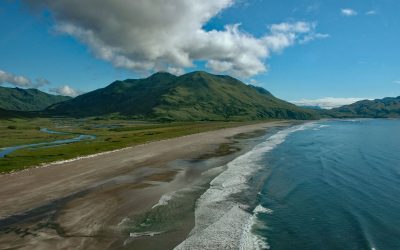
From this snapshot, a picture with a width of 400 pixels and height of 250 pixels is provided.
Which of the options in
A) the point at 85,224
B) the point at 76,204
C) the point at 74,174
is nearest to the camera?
the point at 85,224

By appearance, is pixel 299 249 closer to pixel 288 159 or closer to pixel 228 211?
pixel 228 211

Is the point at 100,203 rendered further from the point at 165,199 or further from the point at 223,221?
the point at 223,221

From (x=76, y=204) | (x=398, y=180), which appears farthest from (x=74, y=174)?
(x=398, y=180)

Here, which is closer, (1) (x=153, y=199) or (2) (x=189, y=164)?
(1) (x=153, y=199)

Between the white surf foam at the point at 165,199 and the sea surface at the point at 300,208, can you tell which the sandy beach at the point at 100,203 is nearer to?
the white surf foam at the point at 165,199

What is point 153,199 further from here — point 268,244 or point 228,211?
point 268,244

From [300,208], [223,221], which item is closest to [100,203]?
[223,221]

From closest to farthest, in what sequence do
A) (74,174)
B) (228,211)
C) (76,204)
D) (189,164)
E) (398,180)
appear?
(228,211) < (76,204) < (398,180) < (74,174) < (189,164)
